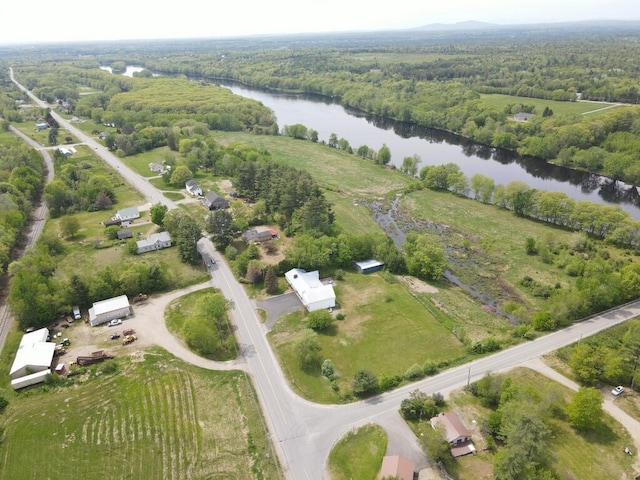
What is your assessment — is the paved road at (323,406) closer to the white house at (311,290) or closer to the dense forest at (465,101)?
the white house at (311,290)

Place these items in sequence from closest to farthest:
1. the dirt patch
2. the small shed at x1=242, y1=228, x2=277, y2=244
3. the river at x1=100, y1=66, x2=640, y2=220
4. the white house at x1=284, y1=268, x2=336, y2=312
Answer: the white house at x1=284, y1=268, x2=336, y2=312, the dirt patch, the small shed at x1=242, y1=228, x2=277, y2=244, the river at x1=100, y1=66, x2=640, y2=220

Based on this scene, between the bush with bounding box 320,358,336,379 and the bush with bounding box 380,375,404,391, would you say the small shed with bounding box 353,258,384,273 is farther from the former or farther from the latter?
the bush with bounding box 380,375,404,391

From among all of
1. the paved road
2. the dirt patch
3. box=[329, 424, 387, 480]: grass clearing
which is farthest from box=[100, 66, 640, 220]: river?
box=[329, 424, 387, 480]: grass clearing

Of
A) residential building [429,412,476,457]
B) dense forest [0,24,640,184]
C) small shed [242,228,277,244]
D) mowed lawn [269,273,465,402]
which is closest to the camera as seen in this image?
residential building [429,412,476,457]

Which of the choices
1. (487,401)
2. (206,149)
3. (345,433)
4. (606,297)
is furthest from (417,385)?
(206,149)

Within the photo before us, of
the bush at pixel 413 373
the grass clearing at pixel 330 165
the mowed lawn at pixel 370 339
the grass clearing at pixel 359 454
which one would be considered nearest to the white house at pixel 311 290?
the mowed lawn at pixel 370 339

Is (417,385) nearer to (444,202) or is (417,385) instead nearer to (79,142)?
(444,202)
